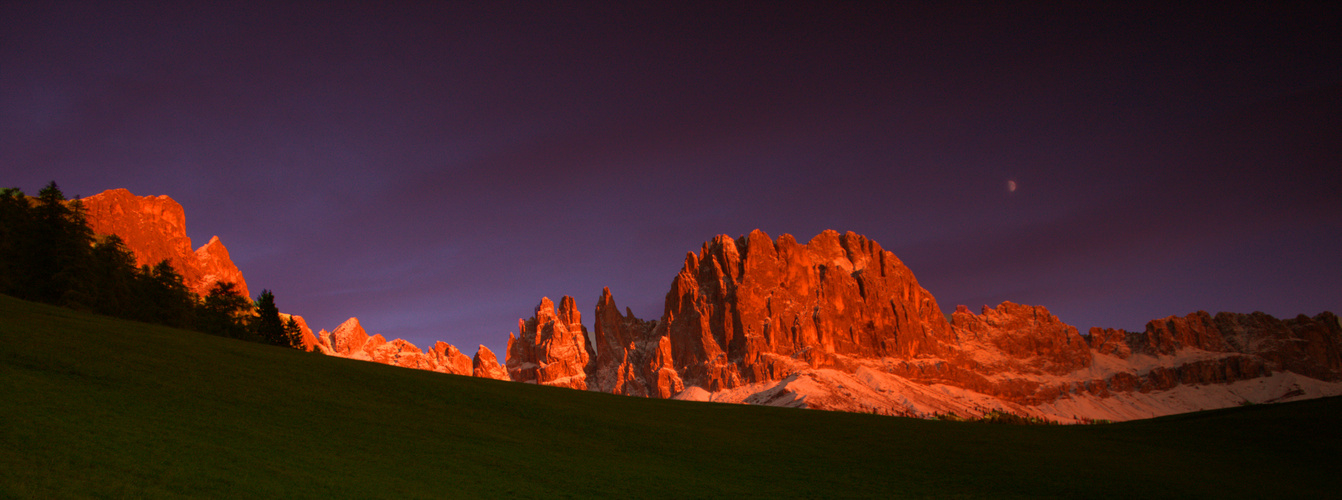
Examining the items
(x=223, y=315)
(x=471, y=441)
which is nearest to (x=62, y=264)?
(x=223, y=315)

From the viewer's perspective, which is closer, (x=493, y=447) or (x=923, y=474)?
(x=493, y=447)

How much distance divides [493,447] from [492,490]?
5.72 meters

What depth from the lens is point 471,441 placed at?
80.6 feet

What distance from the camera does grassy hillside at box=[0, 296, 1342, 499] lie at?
1614 centimetres

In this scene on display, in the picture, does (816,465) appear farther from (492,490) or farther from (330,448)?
(330,448)

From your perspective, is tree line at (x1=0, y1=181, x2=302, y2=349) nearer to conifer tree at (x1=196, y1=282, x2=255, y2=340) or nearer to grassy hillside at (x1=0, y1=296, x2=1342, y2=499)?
conifer tree at (x1=196, y1=282, x2=255, y2=340)

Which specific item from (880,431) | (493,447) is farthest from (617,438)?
(880,431)

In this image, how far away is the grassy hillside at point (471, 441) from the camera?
16.1 metres

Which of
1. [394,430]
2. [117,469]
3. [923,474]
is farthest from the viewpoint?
[923,474]

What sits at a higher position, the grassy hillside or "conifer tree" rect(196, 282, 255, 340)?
"conifer tree" rect(196, 282, 255, 340)

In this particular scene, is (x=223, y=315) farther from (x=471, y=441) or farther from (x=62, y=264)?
(x=471, y=441)

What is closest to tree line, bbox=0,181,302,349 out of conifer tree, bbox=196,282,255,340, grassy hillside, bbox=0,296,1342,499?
conifer tree, bbox=196,282,255,340

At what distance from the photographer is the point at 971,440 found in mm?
38031

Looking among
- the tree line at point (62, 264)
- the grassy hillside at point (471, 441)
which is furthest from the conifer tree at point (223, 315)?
the grassy hillside at point (471, 441)
